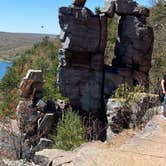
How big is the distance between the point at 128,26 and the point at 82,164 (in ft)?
61.6

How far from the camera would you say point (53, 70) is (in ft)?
133

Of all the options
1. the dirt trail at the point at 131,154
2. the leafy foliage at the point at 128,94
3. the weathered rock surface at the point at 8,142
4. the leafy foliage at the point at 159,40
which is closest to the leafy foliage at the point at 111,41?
the leafy foliage at the point at 159,40

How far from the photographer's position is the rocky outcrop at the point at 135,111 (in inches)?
→ 449

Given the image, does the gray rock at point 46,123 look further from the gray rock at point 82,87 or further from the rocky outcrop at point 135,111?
the rocky outcrop at point 135,111

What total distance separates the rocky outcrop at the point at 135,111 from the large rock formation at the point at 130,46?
791 centimetres

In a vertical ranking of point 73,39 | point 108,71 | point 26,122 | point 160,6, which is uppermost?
point 160,6

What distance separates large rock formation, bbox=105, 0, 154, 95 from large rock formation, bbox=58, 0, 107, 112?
728 millimetres

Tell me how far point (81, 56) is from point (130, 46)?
264cm

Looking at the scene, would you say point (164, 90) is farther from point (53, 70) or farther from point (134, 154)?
point (53, 70)

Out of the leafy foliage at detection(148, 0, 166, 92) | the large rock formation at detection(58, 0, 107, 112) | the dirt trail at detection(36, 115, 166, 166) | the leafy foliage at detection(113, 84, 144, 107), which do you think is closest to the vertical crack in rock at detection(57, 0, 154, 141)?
the large rock formation at detection(58, 0, 107, 112)

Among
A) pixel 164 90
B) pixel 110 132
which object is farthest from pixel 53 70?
pixel 164 90

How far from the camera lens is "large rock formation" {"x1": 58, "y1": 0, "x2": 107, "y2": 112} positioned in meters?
23.2

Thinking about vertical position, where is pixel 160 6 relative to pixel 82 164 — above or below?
above

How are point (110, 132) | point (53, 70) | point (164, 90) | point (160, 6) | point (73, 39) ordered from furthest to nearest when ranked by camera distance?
1. point (53, 70)
2. point (160, 6)
3. point (73, 39)
4. point (110, 132)
5. point (164, 90)
